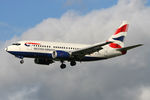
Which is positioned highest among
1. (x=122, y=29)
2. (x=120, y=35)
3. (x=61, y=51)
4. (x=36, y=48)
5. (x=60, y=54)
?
(x=122, y=29)

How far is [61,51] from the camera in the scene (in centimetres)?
8412

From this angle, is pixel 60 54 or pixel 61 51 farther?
pixel 61 51

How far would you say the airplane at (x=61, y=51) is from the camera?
271 ft

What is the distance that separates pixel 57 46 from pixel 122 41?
16764mm

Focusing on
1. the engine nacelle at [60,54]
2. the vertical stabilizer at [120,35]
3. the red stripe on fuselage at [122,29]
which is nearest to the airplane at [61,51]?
the engine nacelle at [60,54]

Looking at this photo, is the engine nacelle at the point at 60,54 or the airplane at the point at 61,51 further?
the engine nacelle at the point at 60,54

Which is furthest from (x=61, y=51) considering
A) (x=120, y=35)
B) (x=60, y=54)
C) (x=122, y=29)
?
(x=122, y=29)

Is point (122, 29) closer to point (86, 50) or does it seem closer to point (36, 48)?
point (86, 50)

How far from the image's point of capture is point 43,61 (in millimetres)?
89750

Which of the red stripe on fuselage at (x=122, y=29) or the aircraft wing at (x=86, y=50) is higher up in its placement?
the red stripe on fuselage at (x=122, y=29)

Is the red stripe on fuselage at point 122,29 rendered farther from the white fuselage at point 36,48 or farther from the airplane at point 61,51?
the white fuselage at point 36,48

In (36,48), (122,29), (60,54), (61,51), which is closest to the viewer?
(36,48)

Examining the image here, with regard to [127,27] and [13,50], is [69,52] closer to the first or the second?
[13,50]

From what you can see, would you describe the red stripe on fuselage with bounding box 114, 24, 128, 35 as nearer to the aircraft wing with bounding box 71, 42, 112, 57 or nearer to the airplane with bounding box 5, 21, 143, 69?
the airplane with bounding box 5, 21, 143, 69
